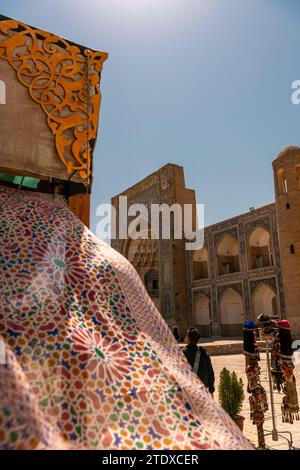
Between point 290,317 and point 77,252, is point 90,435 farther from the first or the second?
point 290,317

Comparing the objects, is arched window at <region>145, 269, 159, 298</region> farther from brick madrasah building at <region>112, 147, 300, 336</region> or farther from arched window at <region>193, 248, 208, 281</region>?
arched window at <region>193, 248, 208, 281</region>

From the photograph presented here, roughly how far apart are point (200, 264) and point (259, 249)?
365 cm

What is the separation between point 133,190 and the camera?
75.3ft

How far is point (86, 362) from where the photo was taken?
1175 mm

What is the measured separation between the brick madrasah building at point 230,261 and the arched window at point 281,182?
0.16 ft

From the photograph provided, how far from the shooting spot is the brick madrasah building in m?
14.9

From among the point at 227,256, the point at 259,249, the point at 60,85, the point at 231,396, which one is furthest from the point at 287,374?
the point at 227,256

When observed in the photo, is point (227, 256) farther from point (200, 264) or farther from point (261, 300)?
point (261, 300)

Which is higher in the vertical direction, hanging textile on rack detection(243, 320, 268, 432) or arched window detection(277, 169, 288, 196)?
arched window detection(277, 169, 288, 196)

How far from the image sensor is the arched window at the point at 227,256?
64.1 ft

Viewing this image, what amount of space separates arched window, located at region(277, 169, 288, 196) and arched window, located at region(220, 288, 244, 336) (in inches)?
224

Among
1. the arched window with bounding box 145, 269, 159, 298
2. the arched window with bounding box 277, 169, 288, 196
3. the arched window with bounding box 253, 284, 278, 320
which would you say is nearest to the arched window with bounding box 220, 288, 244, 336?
the arched window with bounding box 253, 284, 278, 320
